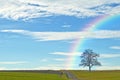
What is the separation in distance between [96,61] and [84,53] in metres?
6.93

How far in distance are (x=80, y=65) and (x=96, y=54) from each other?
971 centimetres

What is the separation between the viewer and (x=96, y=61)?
171625mm

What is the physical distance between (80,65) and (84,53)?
6206mm

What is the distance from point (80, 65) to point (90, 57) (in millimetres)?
6741

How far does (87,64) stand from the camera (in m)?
173

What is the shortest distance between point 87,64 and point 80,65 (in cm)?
399

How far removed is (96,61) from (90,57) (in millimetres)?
3359

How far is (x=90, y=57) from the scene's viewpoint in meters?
172

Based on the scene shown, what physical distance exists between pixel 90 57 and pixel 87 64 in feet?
12.0

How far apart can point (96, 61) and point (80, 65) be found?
8.45m

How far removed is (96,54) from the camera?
17188 centimetres

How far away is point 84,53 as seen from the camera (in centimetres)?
17400
